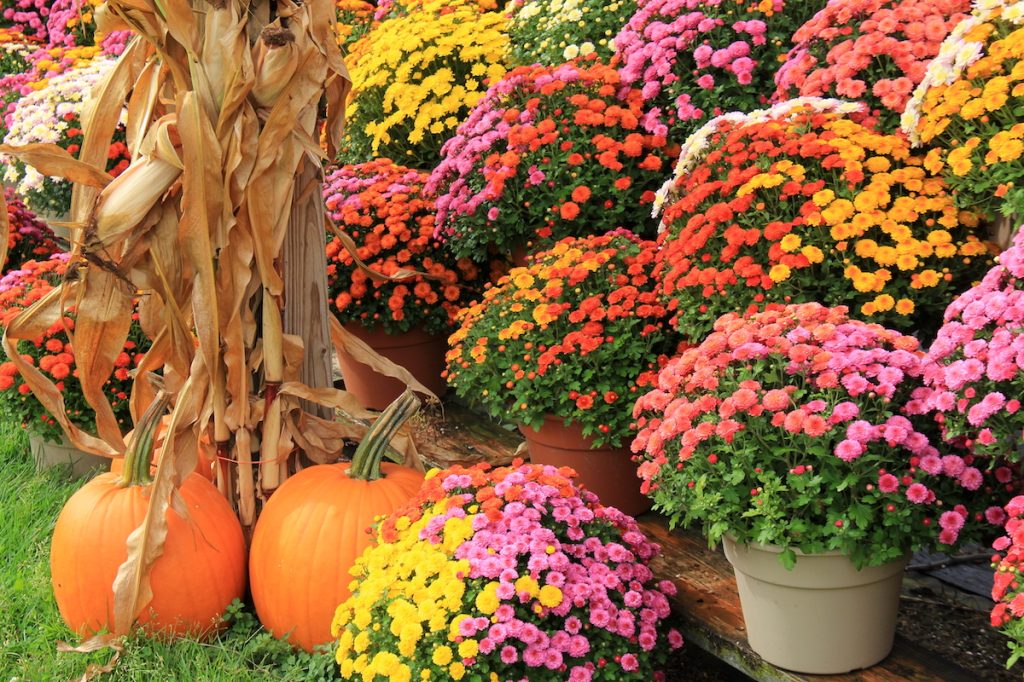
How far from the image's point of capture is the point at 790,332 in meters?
2.24

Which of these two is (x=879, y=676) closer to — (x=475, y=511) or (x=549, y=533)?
(x=549, y=533)

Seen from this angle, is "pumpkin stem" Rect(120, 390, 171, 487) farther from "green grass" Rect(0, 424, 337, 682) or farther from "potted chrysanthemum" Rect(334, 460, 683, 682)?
"potted chrysanthemum" Rect(334, 460, 683, 682)

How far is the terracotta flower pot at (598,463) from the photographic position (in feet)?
10.1

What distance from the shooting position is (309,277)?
3.02 meters

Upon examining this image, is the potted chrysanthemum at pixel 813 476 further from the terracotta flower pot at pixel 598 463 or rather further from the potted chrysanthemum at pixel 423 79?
the potted chrysanthemum at pixel 423 79

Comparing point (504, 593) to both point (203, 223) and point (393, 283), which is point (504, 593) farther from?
point (393, 283)

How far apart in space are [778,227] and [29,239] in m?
3.72

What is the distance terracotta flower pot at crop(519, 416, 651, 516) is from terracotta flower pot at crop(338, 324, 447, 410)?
1038 mm

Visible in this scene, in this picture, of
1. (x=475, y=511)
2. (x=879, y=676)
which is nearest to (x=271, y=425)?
(x=475, y=511)

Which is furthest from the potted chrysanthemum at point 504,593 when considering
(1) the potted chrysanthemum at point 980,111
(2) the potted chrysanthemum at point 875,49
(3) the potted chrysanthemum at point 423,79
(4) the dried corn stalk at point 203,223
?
(3) the potted chrysanthemum at point 423,79

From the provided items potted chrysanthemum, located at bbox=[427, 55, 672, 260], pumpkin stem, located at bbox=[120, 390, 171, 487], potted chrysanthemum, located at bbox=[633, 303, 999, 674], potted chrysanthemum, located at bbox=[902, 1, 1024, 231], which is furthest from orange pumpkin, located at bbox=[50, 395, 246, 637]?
potted chrysanthemum, located at bbox=[902, 1, 1024, 231]

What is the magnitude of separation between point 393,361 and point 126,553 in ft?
5.07

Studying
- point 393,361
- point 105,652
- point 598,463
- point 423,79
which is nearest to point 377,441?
point 598,463

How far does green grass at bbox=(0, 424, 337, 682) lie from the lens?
2.65m
